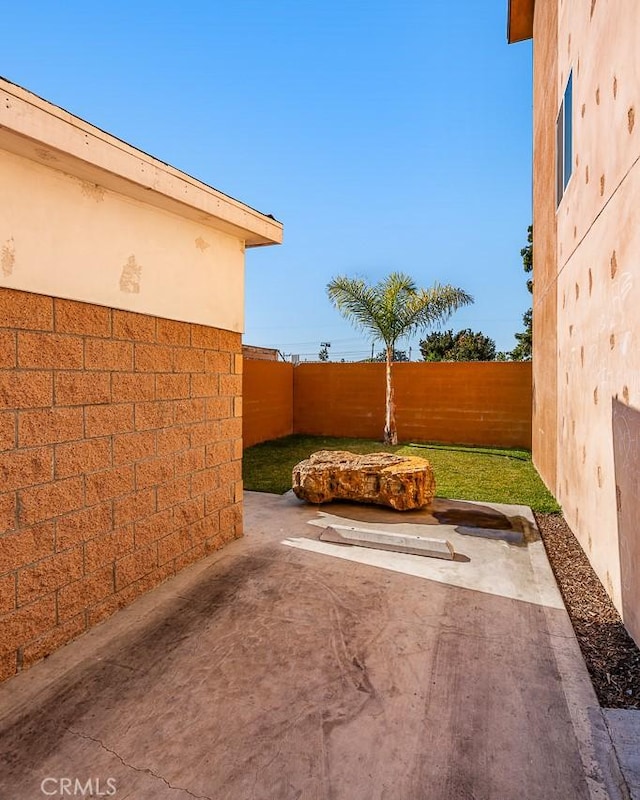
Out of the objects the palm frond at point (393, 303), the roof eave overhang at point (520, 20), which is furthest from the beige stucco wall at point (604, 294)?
the palm frond at point (393, 303)

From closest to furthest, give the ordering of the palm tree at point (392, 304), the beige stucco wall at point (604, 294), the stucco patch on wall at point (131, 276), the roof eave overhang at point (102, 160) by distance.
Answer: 1. the roof eave overhang at point (102, 160)
2. the beige stucco wall at point (604, 294)
3. the stucco patch on wall at point (131, 276)
4. the palm tree at point (392, 304)

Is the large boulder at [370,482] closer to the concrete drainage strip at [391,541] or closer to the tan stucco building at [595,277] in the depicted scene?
the concrete drainage strip at [391,541]

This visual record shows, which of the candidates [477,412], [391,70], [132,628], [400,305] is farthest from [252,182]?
[132,628]

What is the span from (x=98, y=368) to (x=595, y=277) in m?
4.22

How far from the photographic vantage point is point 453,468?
874 cm

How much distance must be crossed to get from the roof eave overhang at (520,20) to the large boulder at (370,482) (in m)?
9.02

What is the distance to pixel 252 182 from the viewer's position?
1748cm

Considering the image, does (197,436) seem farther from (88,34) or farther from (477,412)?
(477,412)

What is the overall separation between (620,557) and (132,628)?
11.3 ft

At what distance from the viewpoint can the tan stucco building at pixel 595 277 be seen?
114 inches

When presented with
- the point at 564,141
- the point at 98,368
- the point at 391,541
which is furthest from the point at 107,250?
the point at 564,141

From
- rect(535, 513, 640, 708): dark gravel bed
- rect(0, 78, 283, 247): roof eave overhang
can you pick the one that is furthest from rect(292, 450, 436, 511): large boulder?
rect(0, 78, 283, 247): roof eave overhang

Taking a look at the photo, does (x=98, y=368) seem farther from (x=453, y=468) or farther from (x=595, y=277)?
(x=453, y=468)

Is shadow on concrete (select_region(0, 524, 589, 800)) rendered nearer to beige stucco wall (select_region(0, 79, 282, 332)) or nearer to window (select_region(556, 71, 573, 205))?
beige stucco wall (select_region(0, 79, 282, 332))
